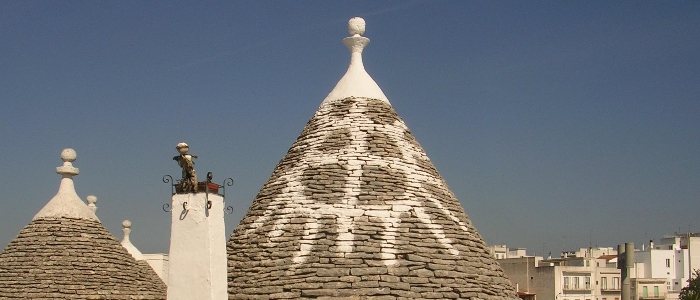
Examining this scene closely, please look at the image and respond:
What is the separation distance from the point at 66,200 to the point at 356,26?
22.1 ft

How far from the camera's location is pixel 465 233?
16.4m

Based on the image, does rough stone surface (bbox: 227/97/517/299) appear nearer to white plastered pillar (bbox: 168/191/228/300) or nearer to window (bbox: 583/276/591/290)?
white plastered pillar (bbox: 168/191/228/300)

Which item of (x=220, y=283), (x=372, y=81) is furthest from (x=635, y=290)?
(x=220, y=283)

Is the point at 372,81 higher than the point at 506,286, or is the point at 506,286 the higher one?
the point at 372,81

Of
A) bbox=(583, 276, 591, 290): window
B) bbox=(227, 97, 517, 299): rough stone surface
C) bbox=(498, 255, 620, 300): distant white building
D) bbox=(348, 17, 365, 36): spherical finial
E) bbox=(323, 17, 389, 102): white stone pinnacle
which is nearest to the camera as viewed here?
bbox=(227, 97, 517, 299): rough stone surface

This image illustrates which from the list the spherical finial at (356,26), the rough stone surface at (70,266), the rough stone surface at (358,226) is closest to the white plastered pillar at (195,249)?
the rough stone surface at (358,226)

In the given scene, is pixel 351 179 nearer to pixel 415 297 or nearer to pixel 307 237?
pixel 307 237

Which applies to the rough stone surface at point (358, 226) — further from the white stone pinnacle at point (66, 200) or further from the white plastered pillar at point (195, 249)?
the white stone pinnacle at point (66, 200)

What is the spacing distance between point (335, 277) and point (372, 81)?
523 cm

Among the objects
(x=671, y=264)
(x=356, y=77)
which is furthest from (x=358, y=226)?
(x=671, y=264)

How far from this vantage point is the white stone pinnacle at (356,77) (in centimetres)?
1816

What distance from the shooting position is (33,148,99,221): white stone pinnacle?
1786cm

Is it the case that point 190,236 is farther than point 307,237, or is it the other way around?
point 307,237

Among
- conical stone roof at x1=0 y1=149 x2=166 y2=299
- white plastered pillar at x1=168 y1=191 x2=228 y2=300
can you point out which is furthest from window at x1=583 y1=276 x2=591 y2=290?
white plastered pillar at x1=168 y1=191 x2=228 y2=300
